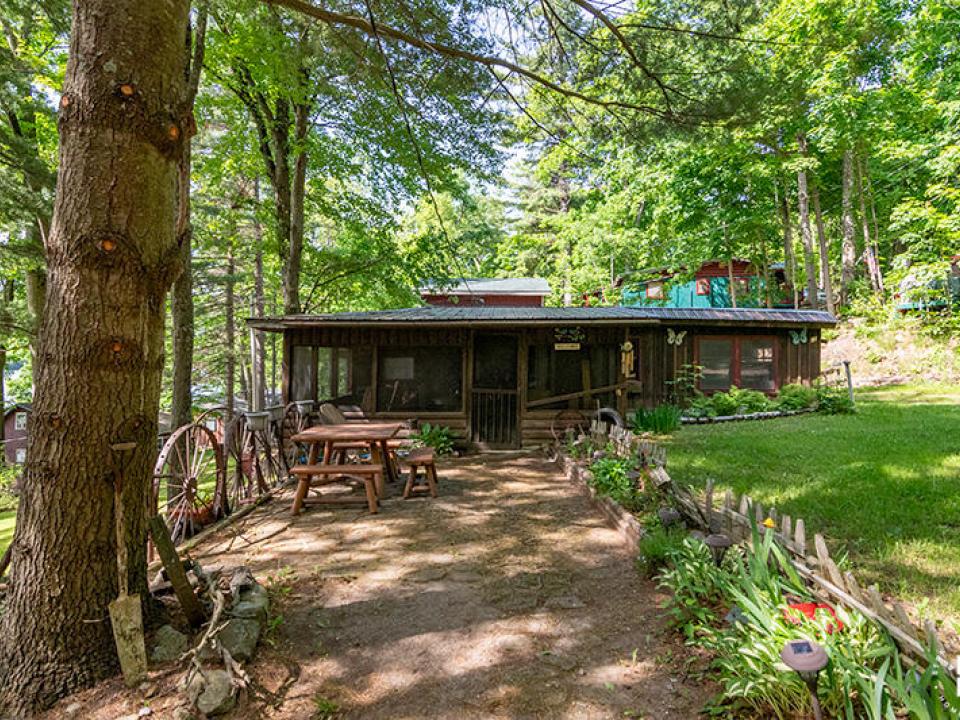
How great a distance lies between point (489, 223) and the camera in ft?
99.3

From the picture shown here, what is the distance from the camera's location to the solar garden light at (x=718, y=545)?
295 centimetres

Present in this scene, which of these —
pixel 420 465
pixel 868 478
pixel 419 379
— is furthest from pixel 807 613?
pixel 419 379

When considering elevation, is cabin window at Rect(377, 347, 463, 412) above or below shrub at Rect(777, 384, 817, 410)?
above

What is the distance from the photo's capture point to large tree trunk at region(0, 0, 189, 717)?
227 cm

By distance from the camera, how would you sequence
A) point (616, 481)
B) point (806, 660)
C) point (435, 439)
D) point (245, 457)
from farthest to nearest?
point (435, 439) → point (245, 457) → point (616, 481) → point (806, 660)

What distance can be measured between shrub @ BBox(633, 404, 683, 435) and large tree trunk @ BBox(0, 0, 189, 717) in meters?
8.40

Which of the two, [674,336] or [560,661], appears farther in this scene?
[674,336]

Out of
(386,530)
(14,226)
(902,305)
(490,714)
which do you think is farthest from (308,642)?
→ (902,305)

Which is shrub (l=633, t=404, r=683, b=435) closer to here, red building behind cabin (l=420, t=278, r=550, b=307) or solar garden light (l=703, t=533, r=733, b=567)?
solar garden light (l=703, t=533, r=733, b=567)

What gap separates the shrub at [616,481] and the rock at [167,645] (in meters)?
3.59

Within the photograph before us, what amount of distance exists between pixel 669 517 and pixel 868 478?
10.1 ft

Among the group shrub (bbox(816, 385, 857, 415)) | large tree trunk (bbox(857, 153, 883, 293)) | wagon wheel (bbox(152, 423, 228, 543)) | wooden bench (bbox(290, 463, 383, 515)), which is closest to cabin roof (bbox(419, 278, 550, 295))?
large tree trunk (bbox(857, 153, 883, 293))

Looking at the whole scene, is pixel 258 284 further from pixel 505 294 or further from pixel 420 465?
pixel 420 465

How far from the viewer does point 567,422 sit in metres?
9.15
